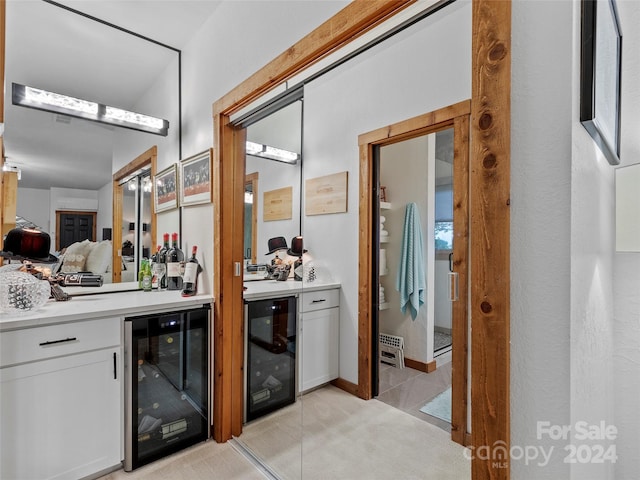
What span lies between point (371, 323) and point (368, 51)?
3.74ft

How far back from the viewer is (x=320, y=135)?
5.51ft

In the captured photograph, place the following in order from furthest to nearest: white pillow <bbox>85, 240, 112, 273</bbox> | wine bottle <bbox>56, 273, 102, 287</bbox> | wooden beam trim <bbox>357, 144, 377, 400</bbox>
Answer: white pillow <bbox>85, 240, 112, 273</bbox>, wine bottle <bbox>56, 273, 102, 287</bbox>, wooden beam trim <bbox>357, 144, 377, 400</bbox>

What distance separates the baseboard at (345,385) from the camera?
60.2 inches

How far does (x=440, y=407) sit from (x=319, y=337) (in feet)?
2.40

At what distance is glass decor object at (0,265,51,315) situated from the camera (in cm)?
158

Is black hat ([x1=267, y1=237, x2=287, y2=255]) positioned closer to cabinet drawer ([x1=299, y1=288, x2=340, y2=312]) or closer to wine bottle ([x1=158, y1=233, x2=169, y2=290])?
cabinet drawer ([x1=299, y1=288, x2=340, y2=312])

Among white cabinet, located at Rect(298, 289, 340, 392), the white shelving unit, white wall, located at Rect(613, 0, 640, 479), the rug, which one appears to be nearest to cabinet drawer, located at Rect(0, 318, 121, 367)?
white cabinet, located at Rect(298, 289, 340, 392)

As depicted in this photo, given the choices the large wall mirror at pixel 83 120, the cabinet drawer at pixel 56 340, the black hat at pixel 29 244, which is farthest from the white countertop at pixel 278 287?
the black hat at pixel 29 244

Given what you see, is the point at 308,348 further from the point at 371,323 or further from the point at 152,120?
the point at 152,120

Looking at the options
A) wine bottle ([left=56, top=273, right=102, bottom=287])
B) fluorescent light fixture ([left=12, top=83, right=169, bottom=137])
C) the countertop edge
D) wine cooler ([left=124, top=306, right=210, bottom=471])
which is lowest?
wine cooler ([left=124, top=306, right=210, bottom=471])

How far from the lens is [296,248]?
1774 mm

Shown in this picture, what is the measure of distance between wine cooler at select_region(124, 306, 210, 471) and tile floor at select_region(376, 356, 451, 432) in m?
1.26

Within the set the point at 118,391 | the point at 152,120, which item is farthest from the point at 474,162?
the point at 152,120

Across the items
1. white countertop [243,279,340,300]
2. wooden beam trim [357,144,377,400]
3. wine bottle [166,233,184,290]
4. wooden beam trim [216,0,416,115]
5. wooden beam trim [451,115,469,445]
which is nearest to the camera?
wooden beam trim [451,115,469,445]
